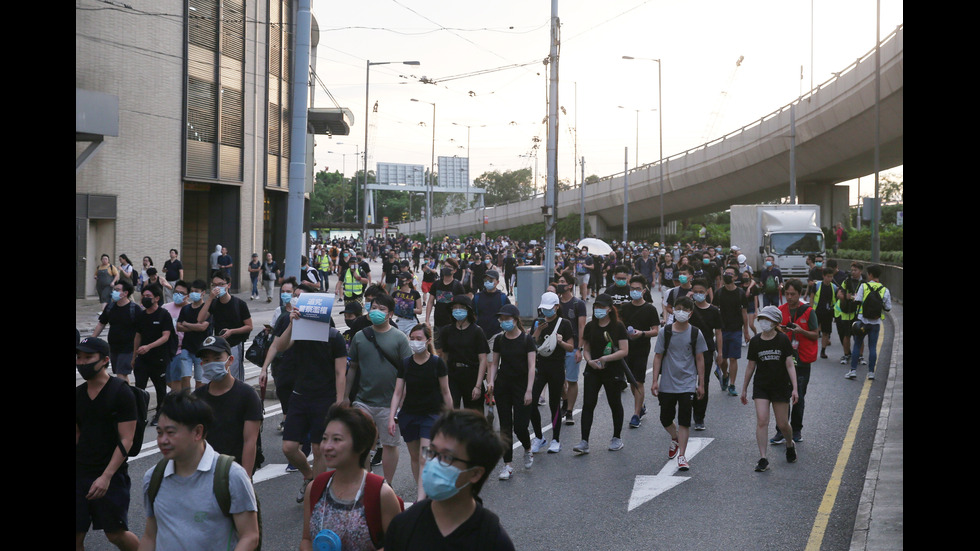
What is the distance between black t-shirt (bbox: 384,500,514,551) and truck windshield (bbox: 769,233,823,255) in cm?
3559

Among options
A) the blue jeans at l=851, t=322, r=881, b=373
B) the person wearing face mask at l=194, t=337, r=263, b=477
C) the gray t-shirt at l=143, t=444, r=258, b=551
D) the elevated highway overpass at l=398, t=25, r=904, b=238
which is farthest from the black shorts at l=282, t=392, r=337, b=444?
the elevated highway overpass at l=398, t=25, r=904, b=238

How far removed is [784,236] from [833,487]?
30465mm

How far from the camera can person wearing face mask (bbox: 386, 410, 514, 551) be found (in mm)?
3389

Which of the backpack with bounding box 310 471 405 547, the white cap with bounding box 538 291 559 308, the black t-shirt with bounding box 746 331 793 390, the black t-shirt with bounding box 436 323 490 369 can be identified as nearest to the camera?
the backpack with bounding box 310 471 405 547

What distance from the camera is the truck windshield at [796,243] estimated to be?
121 ft

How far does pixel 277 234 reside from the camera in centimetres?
3716

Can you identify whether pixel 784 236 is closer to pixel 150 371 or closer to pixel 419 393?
pixel 150 371

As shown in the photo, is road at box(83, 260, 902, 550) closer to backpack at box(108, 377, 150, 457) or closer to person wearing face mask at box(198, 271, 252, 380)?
person wearing face mask at box(198, 271, 252, 380)

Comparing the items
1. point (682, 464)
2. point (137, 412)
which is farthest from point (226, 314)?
point (682, 464)

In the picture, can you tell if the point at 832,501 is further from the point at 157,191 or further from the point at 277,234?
the point at 277,234

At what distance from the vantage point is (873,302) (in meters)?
14.5

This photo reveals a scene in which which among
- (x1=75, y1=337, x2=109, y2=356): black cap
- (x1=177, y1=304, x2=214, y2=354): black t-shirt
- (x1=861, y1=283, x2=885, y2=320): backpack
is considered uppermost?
(x1=861, y1=283, x2=885, y2=320): backpack
